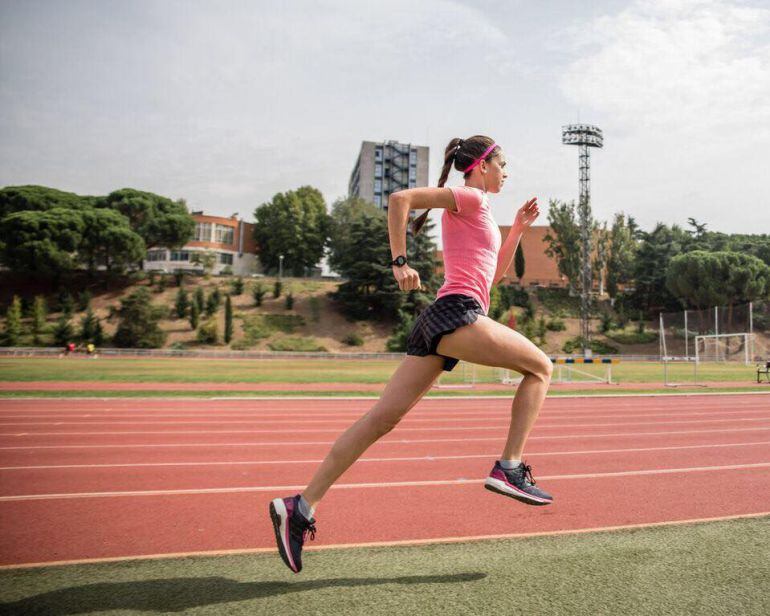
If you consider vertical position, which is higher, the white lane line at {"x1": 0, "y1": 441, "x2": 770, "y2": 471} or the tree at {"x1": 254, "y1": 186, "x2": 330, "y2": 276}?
the tree at {"x1": 254, "y1": 186, "x2": 330, "y2": 276}

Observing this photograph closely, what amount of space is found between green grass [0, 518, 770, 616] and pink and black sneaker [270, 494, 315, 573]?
14cm

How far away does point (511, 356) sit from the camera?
8.75ft

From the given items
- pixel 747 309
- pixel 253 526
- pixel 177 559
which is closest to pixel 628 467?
pixel 253 526

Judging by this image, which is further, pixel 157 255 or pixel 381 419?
pixel 157 255

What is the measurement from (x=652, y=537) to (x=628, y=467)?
254cm

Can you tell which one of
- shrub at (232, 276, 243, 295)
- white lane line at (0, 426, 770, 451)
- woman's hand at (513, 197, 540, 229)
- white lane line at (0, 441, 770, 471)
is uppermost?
shrub at (232, 276, 243, 295)

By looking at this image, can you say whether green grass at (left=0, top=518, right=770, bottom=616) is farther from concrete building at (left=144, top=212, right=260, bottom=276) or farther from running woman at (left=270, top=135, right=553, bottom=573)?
concrete building at (left=144, top=212, right=260, bottom=276)

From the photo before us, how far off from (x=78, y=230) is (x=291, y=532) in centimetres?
6194

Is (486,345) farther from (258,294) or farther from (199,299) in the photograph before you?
(258,294)

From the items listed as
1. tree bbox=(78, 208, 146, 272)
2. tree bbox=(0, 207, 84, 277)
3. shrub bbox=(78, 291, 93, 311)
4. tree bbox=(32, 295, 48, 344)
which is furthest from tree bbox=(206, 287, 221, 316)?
tree bbox=(0, 207, 84, 277)

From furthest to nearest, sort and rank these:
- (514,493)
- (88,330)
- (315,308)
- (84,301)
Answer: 1. (315,308)
2. (84,301)
3. (88,330)
4. (514,493)

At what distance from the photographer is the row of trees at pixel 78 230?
54.3 metres

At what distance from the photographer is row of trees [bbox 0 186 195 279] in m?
54.3

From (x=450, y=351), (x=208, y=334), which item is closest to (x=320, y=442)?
(x=450, y=351)
